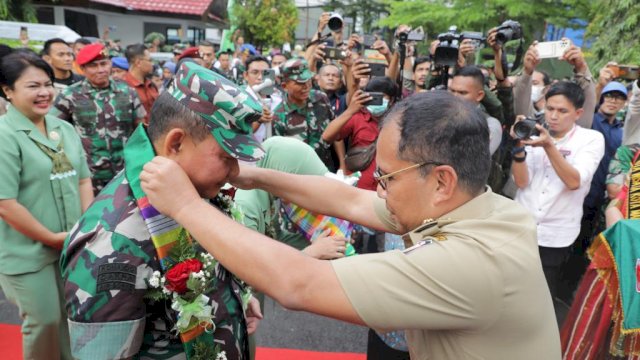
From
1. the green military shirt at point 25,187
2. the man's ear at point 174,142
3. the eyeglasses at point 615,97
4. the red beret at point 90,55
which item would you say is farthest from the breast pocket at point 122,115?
the eyeglasses at point 615,97

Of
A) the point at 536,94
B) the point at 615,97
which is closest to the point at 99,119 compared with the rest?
the point at 615,97

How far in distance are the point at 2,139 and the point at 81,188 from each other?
1.87ft

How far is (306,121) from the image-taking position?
482 centimetres

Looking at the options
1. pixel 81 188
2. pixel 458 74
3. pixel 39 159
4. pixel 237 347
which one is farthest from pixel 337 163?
pixel 237 347

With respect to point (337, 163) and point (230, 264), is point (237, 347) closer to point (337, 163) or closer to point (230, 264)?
point (230, 264)

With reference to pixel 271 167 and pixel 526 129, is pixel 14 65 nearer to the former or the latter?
pixel 271 167

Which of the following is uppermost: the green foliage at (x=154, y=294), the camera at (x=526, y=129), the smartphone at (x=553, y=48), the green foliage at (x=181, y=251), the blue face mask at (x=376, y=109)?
the smartphone at (x=553, y=48)

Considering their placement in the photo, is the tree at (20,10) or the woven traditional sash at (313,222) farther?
the tree at (20,10)

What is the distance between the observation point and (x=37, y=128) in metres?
2.78

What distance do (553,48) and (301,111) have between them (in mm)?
2326

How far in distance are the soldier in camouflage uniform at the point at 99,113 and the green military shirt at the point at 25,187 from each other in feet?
4.94

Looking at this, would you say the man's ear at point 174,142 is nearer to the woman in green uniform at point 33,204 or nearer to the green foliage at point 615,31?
the woman in green uniform at point 33,204

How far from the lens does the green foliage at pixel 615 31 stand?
13.5m

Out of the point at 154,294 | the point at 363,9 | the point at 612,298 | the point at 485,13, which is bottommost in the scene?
the point at 612,298
